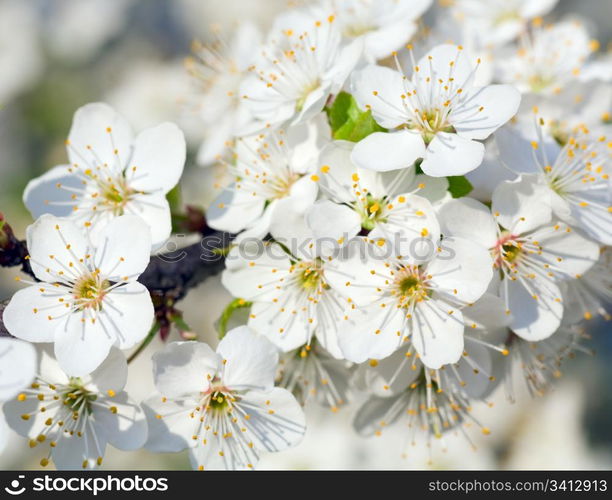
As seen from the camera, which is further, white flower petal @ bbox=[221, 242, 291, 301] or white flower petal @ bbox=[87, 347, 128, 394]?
white flower petal @ bbox=[221, 242, 291, 301]

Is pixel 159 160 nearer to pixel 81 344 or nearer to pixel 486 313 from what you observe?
pixel 81 344

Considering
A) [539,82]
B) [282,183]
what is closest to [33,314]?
[282,183]

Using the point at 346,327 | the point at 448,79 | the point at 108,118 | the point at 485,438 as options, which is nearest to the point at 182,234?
the point at 108,118

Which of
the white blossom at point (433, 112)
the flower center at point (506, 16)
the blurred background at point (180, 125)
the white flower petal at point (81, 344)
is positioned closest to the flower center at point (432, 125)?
the white blossom at point (433, 112)

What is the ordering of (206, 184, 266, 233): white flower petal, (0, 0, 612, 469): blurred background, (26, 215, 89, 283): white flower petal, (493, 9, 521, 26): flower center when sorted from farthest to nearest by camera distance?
(0, 0, 612, 469): blurred background → (493, 9, 521, 26): flower center → (206, 184, 266, 233): white flower petal → (26, 215, 89, 283): white flower petal

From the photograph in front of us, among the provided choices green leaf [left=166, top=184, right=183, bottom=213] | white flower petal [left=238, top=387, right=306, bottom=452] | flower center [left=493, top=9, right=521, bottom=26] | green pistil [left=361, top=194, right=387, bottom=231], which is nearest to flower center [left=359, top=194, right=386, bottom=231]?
green pistil [left=361, top=194, right=387, bottom=231]

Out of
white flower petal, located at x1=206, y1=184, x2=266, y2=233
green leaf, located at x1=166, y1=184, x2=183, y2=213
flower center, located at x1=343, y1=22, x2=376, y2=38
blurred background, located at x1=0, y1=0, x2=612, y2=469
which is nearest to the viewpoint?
white flower petal, located at x1=206, y1=184, x2=266, y2=233

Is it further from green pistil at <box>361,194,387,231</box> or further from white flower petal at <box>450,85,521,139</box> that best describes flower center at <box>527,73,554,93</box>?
green pistil at <box>361,194,387,231</box>
